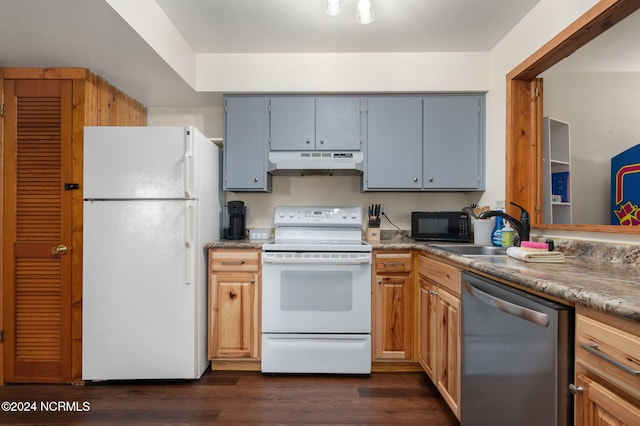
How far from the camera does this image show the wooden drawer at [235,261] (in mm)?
2221

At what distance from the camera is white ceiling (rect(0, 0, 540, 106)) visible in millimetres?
1680

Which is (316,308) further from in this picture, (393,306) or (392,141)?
(392,141)

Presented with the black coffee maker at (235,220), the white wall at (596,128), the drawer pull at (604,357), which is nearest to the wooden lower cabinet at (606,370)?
the drawer pull at (604,357)

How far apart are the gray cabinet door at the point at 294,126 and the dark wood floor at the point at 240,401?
1.71m

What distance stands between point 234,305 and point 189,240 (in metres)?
0.57

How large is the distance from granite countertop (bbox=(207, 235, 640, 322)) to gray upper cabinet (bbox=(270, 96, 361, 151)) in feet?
4.05

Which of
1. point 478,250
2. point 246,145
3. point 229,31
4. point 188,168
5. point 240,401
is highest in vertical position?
point 229,31

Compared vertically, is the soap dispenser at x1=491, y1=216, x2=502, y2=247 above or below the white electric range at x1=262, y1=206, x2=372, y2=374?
above

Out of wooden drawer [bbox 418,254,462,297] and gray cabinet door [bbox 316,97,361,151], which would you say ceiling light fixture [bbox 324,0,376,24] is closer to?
gray cabinet door [bbox 316,97,361,151]

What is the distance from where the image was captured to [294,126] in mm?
2533

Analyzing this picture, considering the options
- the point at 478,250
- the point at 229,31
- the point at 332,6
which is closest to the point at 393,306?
the point at 478,250

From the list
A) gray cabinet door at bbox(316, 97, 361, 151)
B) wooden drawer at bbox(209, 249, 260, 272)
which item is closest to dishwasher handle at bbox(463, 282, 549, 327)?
wooden drawer at bbox(209, 249, 260, 272)

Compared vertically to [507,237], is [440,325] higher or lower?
lower

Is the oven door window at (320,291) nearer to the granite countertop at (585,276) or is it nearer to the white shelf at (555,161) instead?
the granite countertop at (585,276)
